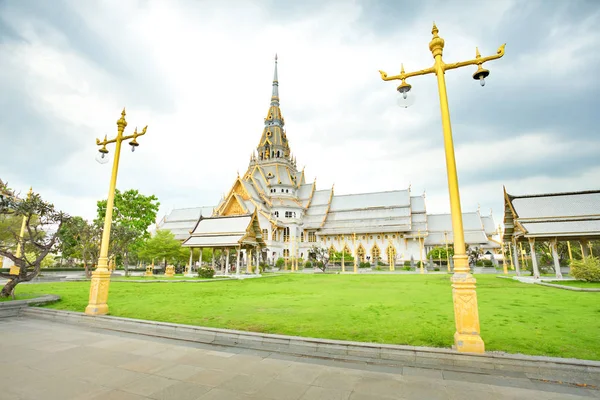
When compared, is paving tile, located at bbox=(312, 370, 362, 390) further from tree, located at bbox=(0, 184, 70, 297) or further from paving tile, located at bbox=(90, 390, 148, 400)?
tree, located at bbox=(0, 184, 70, 297)

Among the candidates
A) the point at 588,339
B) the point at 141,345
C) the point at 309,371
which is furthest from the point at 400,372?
the point at 141,345

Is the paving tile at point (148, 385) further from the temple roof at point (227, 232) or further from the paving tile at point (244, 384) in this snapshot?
the temple roof at point (227, 232)

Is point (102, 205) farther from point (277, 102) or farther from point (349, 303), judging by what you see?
point (277, 102)

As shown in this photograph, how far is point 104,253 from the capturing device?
886 cm

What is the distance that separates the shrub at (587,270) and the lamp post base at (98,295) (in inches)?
865

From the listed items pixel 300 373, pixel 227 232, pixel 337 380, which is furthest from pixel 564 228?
pixel 227 232

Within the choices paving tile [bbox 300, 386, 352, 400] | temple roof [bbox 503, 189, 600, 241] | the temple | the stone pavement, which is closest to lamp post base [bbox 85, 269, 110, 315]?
the stone pavement

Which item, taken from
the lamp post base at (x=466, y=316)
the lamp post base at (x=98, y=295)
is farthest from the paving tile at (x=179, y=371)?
the lamp post base at (x=98, y=295)

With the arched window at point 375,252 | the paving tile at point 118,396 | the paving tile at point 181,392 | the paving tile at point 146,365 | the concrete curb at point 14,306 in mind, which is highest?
the arched window at point 375,252

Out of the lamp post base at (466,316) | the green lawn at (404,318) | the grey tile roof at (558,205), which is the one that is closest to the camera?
the lamp post base at (466,316)

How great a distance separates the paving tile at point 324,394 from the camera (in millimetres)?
3395

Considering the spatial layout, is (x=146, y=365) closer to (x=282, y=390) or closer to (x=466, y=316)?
(x=282, y=390)

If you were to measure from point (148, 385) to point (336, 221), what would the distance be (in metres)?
41.5

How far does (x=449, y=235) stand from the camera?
40.1 meters
